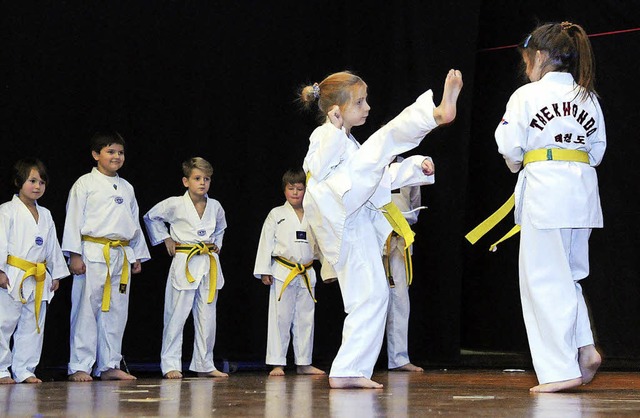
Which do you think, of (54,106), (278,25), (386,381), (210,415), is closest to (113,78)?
(54,106)

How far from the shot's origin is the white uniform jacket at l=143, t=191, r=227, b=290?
5.26m

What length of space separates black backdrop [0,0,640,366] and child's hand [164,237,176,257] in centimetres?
42

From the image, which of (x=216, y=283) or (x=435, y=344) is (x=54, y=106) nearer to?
(x=216, y=283)

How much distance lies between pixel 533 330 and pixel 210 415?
4.24ft

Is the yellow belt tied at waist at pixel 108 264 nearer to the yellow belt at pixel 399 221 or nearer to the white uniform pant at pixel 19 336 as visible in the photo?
the white uniform pant at pixel 19 336

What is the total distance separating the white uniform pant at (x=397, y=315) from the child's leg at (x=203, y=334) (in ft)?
3.29

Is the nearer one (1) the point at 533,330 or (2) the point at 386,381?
(1) the point at 533,330

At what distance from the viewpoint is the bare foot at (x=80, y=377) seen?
4684mm

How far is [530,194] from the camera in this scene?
3.27m

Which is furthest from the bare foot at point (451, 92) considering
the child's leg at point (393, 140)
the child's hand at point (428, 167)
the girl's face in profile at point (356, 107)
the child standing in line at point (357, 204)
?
the girl's face in profile at point (356, 107)

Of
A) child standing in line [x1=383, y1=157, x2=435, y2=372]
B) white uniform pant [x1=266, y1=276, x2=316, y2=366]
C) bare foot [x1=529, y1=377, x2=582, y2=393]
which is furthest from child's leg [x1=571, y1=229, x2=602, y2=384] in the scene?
white uniform pant [x1=266, y1=276, x2=316, y2=366]

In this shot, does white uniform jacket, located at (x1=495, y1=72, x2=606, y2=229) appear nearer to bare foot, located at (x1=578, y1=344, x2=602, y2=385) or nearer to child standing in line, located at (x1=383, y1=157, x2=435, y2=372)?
bare foot, located at (x1=578, y1=344, x2=602, y2=385)

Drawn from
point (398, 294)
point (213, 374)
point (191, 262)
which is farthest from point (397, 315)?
point (191, 262)

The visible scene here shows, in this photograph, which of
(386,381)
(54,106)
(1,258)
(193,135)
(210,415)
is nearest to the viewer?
(210,415)
